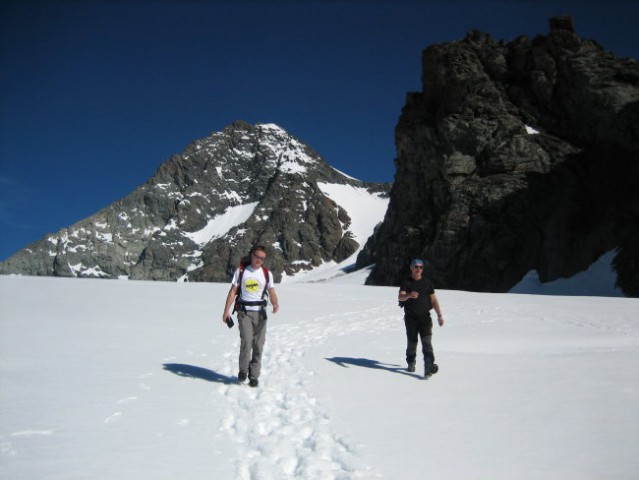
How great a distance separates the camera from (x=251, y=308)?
765 cm

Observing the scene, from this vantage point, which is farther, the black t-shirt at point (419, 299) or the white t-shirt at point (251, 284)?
the black t-shirt at point (419, 299)

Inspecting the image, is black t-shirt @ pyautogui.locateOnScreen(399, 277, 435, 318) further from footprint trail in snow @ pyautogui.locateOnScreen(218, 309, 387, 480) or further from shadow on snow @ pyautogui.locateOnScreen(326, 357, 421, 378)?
footprint trail in snow @ pyautogui.locateOnScreen(218, 309, 387, 480)

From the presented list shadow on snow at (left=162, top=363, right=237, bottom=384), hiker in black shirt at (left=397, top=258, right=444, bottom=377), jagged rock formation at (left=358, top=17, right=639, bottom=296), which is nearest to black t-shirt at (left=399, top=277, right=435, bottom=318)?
hiker in black shirt at (left=397, top=258, right=444, bottom=377)

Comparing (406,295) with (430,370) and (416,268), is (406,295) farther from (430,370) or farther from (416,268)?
(430,370)

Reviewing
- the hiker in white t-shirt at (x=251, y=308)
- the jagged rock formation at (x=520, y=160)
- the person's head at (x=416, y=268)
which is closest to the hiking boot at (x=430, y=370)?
the person's head at (x=416, y=268)

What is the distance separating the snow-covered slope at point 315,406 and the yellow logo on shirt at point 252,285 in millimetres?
1556

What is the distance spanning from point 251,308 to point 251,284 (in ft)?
1.32

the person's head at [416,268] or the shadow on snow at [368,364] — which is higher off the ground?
the person's head at [416,268]

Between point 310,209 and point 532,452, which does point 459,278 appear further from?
point 310,209

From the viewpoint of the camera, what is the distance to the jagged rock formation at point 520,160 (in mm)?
52844

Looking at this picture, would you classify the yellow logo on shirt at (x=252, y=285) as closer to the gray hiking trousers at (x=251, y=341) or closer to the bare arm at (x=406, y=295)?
the gray hiking trousers at (x=251, y=341)

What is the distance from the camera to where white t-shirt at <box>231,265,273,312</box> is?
7.68 m

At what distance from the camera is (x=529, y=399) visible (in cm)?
620

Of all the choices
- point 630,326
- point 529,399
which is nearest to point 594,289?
point 630,326
